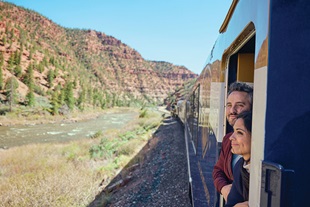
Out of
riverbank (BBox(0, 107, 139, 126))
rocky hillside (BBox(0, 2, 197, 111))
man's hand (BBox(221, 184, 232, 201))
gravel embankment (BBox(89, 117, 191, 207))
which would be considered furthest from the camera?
rocky hillside (BBox(0, 2, 197, 111))

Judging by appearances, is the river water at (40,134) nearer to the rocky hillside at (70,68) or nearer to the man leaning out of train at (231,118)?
the rocky hillside at (70,68)

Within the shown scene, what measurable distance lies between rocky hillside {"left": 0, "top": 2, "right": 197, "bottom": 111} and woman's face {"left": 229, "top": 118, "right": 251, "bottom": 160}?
5774 cm

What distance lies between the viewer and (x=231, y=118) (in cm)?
167

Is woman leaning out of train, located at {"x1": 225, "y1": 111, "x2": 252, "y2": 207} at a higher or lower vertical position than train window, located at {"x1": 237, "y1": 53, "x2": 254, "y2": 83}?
lower

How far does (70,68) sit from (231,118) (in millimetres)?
104572

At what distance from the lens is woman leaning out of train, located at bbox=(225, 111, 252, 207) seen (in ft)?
Answer: 4.44

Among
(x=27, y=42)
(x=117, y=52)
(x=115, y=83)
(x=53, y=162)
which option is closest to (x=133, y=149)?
(x=53, y=162)

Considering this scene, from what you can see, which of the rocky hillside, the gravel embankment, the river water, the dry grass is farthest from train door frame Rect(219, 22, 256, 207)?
the rocky hillside

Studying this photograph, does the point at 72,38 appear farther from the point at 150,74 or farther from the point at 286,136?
the point at 286,136

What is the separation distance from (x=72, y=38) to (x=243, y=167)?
150 metres

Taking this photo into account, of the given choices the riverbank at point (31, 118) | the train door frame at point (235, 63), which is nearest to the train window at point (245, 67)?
the train door frame at point (235, 63)

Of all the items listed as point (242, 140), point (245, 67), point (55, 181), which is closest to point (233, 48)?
point (245, 67)

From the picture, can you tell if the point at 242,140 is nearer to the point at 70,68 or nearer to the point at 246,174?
the point at 246,174

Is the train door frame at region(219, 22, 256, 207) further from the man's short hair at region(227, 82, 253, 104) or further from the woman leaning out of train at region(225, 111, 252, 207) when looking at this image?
the woman leaning out of train at region(225, 111, 252, 207)
